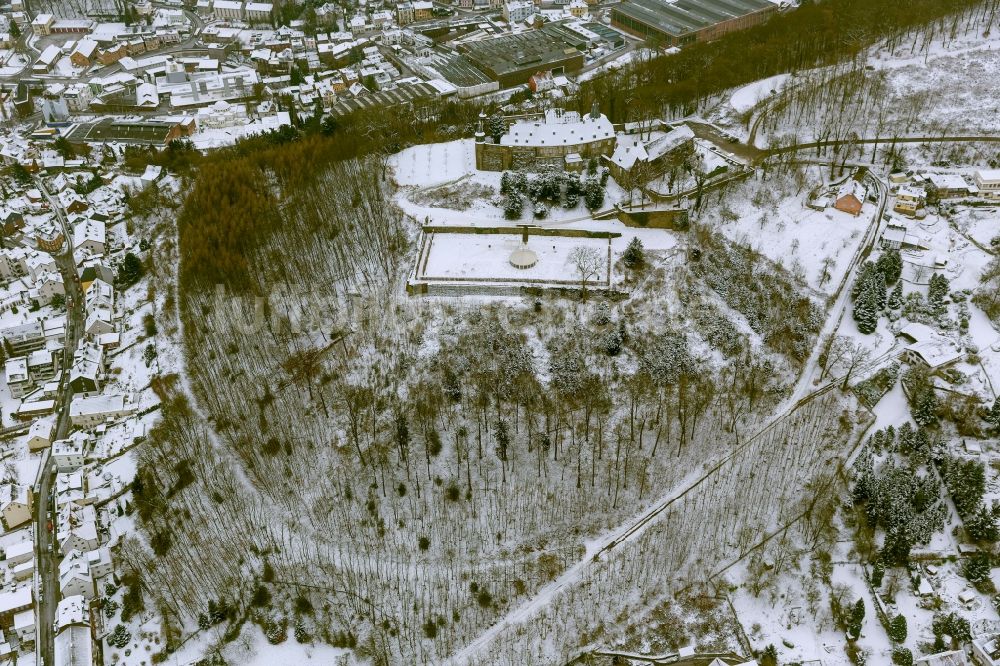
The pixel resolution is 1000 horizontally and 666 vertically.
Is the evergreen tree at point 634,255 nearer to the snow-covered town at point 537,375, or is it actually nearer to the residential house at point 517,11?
the snow-covered town at point 537,375

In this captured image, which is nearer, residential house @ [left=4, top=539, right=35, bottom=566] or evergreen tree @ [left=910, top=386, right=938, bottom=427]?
evergreen tree @ [left=910, top=386, right=938, bottom=427]

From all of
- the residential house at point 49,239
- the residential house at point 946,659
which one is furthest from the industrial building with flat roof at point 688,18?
the residential house at point 946,659

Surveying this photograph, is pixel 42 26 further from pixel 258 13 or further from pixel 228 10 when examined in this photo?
pixel 258 13

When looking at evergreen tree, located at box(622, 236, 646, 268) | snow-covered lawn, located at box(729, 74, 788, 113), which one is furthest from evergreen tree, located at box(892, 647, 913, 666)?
snow-covered lawn, located at box(729, 74, 788, 113)

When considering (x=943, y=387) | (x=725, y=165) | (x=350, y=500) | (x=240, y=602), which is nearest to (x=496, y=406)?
(x=350, y=500)

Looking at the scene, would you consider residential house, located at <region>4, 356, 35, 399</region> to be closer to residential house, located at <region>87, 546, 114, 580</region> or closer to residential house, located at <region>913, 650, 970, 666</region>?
residential house, located at <region>87, 546, 114, 580</region>

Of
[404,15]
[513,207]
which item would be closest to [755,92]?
[513,207]
